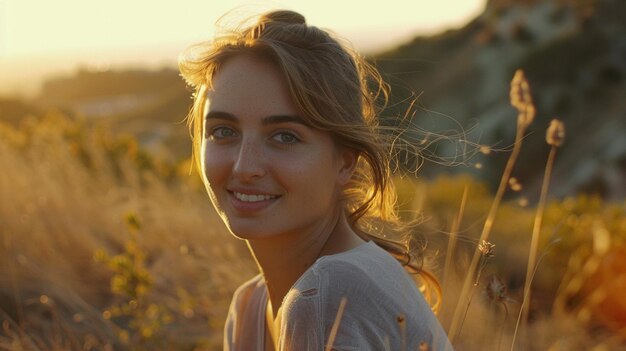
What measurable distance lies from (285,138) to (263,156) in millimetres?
83

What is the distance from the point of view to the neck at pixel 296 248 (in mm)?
Answer: 2258

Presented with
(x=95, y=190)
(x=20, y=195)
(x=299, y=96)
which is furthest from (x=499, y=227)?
(x=299, y=96)

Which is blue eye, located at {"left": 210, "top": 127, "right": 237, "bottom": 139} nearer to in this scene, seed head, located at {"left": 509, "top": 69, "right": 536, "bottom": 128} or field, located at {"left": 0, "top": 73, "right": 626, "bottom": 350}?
seed head, located at {"left": 509, "top": 69, "right": 536, "bottom": 128}

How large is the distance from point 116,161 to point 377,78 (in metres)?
5.89

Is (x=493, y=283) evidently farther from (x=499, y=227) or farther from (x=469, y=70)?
(x=469, y=70)

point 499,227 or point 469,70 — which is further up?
point 499,227

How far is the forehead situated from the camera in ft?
6.91

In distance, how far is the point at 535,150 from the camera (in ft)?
97.7

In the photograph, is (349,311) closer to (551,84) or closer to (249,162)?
(249,162)

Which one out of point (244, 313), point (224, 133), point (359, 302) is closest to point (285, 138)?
point (224, 133)

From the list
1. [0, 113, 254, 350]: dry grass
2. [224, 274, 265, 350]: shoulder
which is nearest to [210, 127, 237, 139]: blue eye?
[224, 274, 265, 350]: shoulder

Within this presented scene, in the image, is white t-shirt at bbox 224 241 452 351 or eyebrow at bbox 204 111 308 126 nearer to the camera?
white t-shirt at bbox 224 241 452 351

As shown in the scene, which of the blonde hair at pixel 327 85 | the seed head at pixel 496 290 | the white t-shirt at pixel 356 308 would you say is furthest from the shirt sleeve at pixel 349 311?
the blonde hair at pixel 327 85

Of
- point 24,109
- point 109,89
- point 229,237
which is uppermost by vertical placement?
point 229,237
